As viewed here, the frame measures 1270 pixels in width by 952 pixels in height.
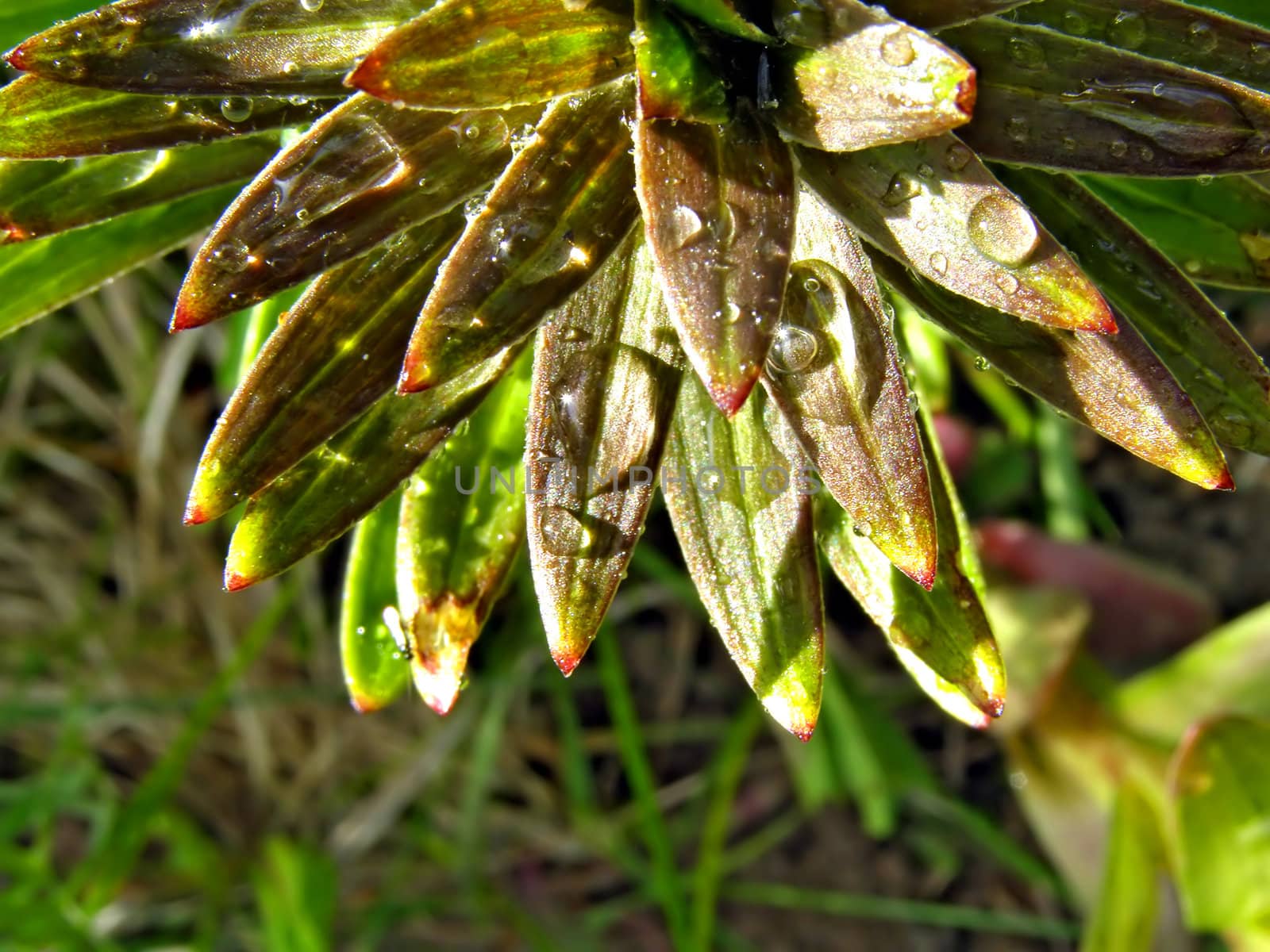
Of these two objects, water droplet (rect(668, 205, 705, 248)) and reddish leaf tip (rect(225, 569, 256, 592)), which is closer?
water droplet (rect(668, 205, 705, 248))

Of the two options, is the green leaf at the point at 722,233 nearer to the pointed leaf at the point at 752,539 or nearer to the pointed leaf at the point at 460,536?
the pointed leaf at the point at 752,539

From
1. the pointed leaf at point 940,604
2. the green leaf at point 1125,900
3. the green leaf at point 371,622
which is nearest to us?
the pointed leaf at point 940,604

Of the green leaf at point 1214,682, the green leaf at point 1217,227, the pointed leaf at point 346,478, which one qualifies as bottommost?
the green leaf at point 1214,682

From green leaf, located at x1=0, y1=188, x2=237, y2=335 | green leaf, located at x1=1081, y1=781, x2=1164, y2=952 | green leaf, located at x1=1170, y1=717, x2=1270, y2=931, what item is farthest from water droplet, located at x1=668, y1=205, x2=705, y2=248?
green leaf, located at x1=1081, y1=781, x2=1164, y2=952

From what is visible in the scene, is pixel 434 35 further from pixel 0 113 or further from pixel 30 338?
pixel 30 338

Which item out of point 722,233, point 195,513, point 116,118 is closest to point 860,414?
point 722,233

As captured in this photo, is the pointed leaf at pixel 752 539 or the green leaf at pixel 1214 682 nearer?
the pointed leaf at pixel 752 539

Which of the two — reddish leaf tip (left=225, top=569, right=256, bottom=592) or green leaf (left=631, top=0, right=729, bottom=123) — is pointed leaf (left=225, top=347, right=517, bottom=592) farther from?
green leaf (left=631, top=0, right=729, bottom=123)

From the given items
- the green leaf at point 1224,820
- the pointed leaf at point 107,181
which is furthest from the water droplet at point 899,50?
the green leaf at point 1224,820
